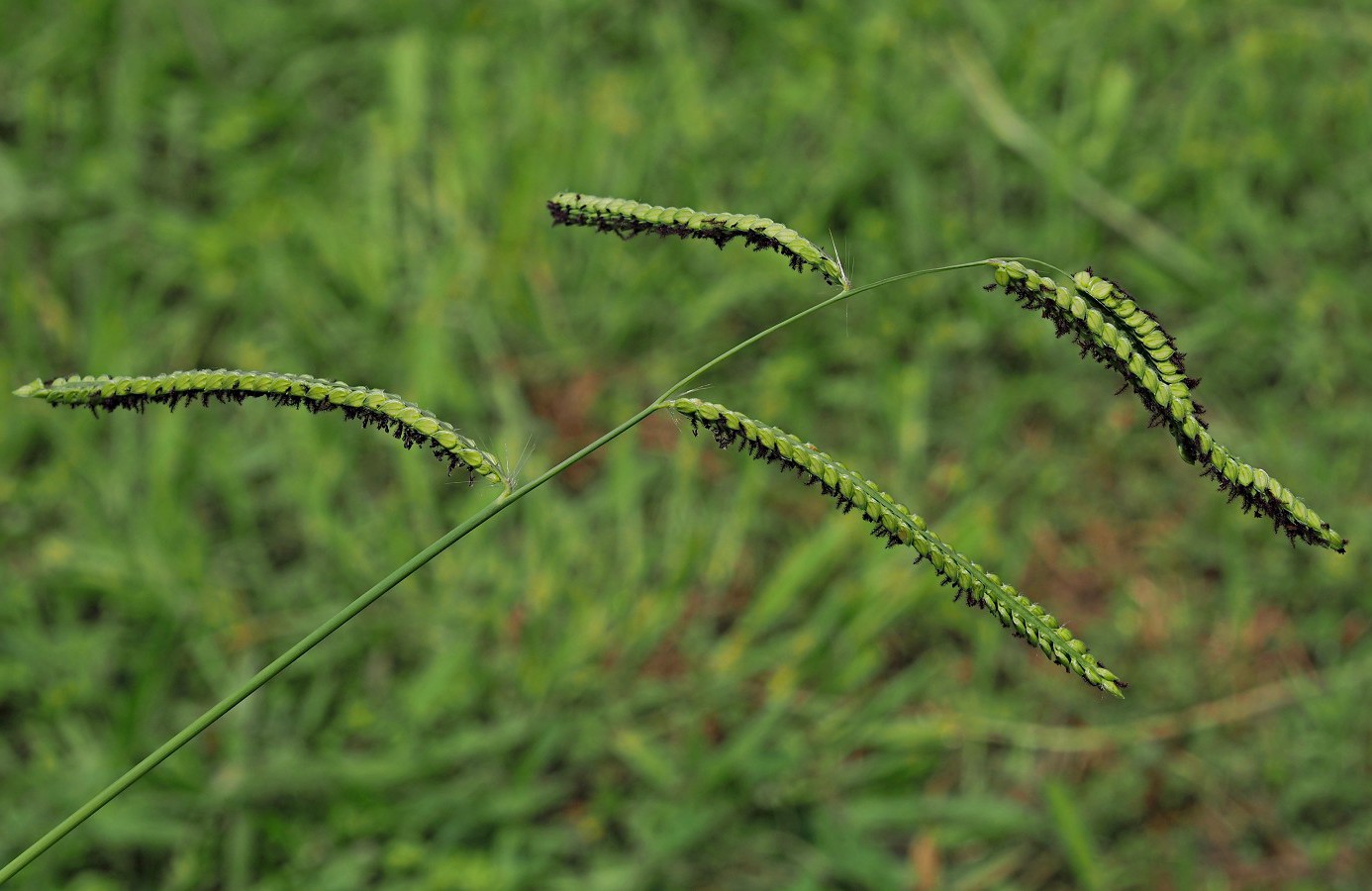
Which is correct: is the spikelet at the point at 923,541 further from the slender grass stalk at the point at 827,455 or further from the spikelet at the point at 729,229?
the spikelet at the point at 729,229

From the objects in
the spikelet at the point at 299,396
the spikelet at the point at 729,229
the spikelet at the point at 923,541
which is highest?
the spikelet at the point at 729,229

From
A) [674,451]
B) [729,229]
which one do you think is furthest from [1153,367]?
[674,451]

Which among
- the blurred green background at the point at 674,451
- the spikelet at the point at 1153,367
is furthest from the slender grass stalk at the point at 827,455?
the blurred green background at the point at 674,451

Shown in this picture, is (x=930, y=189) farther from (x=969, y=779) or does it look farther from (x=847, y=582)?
(x=969, y=779)

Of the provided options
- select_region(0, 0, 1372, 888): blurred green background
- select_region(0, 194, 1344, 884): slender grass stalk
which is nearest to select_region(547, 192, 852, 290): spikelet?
select_region(0, 194, 1344, 884): slender grass stalk

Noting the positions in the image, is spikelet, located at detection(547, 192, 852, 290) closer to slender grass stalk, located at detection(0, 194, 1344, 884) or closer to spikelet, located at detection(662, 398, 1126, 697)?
slender grass stalk, located at detection(0, 194, 1344, 884)
